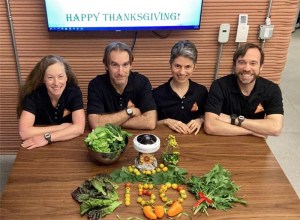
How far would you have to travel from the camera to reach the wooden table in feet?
4.38

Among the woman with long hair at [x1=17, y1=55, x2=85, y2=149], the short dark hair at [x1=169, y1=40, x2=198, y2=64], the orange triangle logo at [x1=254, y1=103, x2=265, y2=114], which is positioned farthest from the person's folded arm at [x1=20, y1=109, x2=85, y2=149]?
the orange triangle logo at [x1=254, y1=103, x2=265, y2=114]

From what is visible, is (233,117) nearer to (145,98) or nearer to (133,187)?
(145,98)

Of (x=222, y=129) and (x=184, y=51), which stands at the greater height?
(x=184, y=51)

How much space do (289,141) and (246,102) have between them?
4.87ft

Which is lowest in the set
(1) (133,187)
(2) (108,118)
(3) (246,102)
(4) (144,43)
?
(1) (133,187)

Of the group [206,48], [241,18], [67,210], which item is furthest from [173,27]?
[67,210]

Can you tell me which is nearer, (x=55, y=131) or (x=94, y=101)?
(x=55, y=131)

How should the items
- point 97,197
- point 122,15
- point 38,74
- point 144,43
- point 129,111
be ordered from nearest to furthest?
1. point 97,197
2. point 38,74
3. point 129,111
4. point 122,15
5. point 144,43

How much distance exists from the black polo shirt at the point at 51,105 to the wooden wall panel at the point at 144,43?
694mm

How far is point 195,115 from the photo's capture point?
227 cm

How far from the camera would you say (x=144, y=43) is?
271 cm

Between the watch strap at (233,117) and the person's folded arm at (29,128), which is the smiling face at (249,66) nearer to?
the watch strap at (233,117)

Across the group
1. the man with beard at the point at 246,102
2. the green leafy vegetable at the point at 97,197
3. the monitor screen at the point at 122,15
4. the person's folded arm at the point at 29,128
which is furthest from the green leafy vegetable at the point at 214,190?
the monitor screen at the point at 122,15

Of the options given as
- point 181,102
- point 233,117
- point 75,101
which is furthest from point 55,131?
point 233,117
